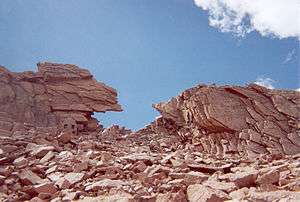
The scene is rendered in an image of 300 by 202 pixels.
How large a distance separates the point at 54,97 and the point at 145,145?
12.4 m

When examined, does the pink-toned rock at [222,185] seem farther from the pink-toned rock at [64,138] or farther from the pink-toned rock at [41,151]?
the pink-toned rock at [64,138]

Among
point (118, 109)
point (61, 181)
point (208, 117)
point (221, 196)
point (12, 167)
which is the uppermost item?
point (118, 109)

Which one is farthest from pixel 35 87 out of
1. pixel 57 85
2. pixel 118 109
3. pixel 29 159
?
pixel 29 159

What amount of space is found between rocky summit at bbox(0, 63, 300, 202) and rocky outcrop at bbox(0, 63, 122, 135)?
0.29ft

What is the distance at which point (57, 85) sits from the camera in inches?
1420

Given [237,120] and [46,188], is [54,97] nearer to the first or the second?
[237,120]

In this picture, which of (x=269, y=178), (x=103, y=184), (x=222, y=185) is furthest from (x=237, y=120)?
(x=222, y=185)

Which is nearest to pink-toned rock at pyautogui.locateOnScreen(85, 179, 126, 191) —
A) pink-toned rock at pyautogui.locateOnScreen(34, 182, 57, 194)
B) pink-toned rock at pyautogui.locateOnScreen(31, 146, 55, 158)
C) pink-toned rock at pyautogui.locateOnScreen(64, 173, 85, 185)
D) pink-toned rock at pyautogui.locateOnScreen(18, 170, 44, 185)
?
pink-toned rock at pyautogui.locateOnScreen(64, 173, 85, 185)

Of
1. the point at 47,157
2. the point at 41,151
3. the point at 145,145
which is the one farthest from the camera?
the point at 145,145

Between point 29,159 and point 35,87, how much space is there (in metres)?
20.0

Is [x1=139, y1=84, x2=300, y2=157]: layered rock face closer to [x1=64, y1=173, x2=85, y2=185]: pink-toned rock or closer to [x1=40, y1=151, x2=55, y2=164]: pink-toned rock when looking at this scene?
[x1=40, y1=151, x2=55, y2=164]: pink-toned rock

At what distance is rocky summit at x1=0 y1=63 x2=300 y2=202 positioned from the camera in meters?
11.0

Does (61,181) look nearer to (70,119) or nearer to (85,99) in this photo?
(70,119)

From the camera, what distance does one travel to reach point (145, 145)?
25.5m
